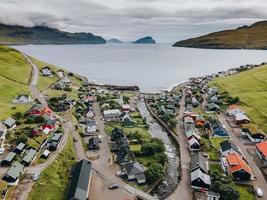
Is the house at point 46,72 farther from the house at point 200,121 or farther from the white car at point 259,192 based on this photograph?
the white car at point 259,192

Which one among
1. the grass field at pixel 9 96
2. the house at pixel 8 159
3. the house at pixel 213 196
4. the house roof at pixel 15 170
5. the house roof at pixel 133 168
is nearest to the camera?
the house at pixel 213 196

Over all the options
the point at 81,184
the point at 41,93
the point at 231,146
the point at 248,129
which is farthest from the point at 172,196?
the point at 41,93

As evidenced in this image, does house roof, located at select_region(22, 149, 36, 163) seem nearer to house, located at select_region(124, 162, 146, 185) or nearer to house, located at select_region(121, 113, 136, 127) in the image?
house, located at select_region(124, 162, 146, 185)

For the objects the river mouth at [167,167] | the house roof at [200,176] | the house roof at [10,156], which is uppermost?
the house roof at [10,156]

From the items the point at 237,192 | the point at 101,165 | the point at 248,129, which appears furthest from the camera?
the point at 248,129

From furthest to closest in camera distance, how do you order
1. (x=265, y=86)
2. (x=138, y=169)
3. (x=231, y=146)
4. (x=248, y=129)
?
(x=265, y=86) < (x=248, y=129) < (x=231, y=146) < (x=138, y=169)

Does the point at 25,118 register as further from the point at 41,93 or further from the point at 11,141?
the point at 41,93

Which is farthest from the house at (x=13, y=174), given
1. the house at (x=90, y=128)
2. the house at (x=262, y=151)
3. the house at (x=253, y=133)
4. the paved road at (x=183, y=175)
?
the house at (x=253, y=133)
